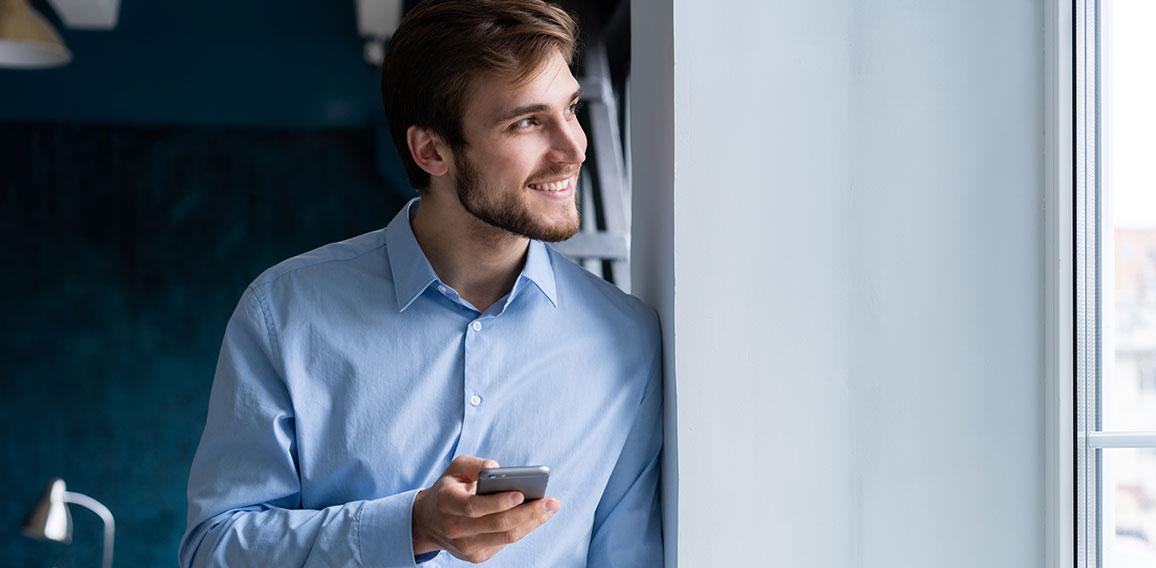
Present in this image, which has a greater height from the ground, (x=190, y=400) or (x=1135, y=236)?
(x=1135, y=236)

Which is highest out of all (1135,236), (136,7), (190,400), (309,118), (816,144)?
(136,7)

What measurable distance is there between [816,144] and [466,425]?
22.8 inches

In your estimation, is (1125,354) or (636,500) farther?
(636,500)

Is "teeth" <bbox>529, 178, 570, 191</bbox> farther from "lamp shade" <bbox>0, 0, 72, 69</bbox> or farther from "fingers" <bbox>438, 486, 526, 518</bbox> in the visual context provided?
"lamp shade" <bbox>0, 0, 72, 69</bbox>

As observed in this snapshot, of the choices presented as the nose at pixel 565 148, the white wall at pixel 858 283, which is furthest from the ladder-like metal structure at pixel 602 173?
the white wall at pixel 858 283

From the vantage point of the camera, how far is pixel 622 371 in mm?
1340

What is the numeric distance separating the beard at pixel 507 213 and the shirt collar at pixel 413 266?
0.25 feet

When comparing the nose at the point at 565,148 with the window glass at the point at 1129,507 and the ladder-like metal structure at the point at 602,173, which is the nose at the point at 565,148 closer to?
the window glass at the point at 1129,507

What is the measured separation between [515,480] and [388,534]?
218 mm

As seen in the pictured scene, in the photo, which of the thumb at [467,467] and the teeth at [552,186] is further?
the teeth at [552,186]

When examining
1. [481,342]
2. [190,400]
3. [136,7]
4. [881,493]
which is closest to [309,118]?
[136,7]

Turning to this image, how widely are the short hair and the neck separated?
0.07 metres

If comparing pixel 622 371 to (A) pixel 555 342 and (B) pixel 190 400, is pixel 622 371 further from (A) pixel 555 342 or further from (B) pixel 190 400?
(B) pixel 190 400

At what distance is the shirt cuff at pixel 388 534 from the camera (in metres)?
1.17
